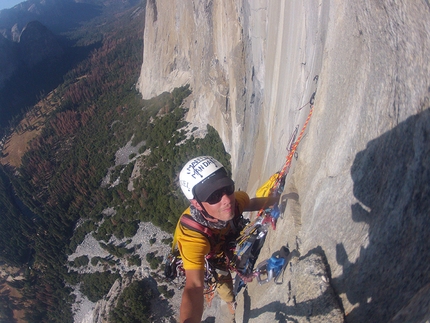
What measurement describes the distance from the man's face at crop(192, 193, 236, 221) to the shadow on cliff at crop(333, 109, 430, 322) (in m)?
1.37

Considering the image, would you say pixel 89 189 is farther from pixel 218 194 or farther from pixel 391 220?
pixel 391 220

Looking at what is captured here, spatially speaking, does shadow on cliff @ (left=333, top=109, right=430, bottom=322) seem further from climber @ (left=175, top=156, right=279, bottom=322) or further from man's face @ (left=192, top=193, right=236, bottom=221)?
climber @ (left=175, top=156, right=279, bottom=322)

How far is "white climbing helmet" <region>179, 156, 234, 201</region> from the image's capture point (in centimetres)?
350

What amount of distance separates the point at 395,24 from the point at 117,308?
2018 centimetres

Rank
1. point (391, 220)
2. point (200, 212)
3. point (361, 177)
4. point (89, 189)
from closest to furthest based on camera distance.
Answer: point (391, 220)
point (361, 177)
point (200, 212)
point (89, 189)

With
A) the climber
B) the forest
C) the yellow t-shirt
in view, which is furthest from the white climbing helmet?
the forest

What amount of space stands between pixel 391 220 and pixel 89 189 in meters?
40.7

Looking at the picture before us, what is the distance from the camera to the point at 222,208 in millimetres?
3572

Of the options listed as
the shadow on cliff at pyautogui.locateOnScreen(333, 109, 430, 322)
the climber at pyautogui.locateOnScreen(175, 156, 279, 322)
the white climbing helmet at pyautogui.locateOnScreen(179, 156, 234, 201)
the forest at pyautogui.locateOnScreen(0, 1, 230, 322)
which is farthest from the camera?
the forest at pyautogui.locateOnScreen(0, 1, 230, 322)

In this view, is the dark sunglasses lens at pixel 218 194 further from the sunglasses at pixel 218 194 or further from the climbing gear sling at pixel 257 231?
the climbing gear sling at pixel 257 231

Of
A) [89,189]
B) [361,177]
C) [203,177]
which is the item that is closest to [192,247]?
[203,177]

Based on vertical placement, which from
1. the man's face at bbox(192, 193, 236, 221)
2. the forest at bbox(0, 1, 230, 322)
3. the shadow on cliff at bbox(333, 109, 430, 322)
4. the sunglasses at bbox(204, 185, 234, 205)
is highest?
the forest at bbox(0, 1, 230, 322)

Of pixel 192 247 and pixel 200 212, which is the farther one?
pixel 200 212

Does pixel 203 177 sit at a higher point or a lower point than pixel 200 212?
higher
